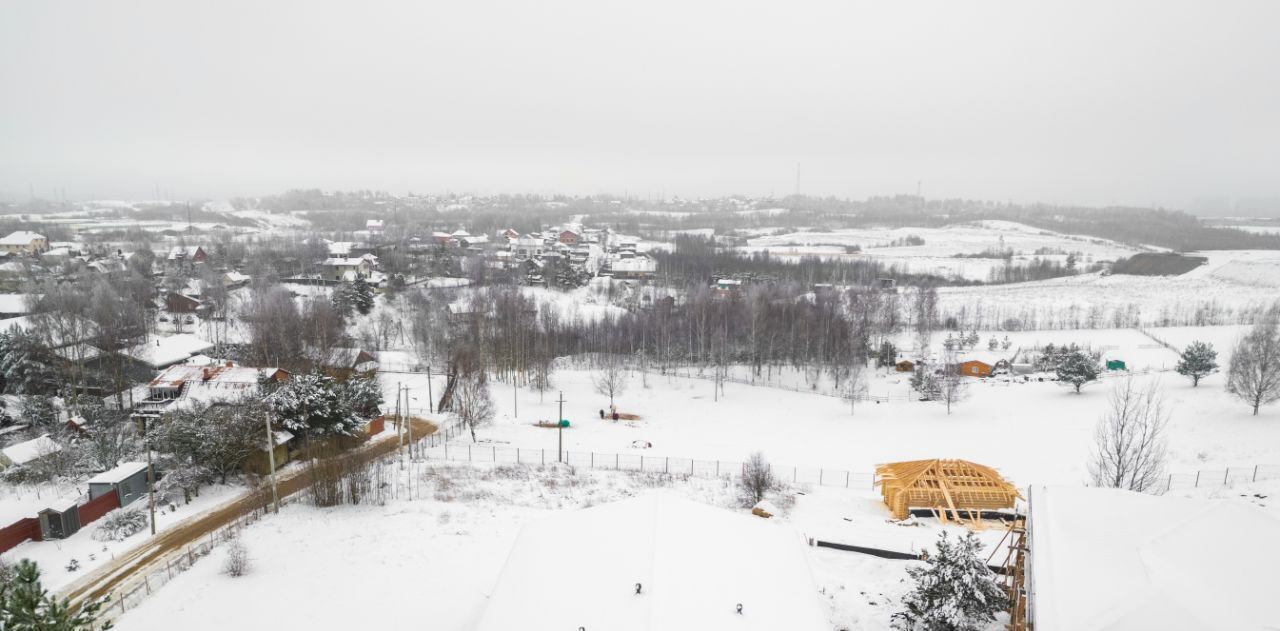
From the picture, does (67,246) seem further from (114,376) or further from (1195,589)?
(1195,589)

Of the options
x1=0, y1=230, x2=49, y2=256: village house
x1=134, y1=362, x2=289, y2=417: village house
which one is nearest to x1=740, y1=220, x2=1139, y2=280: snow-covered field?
x1=134, y1=362, x2=289, y2=417: village house

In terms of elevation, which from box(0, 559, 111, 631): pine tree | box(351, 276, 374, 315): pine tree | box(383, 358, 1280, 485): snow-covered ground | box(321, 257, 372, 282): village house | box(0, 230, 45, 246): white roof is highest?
box(0, 230, 45, 246): white roof

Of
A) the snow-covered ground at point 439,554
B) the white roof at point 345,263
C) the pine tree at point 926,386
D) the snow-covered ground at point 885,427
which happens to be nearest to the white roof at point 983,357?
the snow-covered ground at point 885,427

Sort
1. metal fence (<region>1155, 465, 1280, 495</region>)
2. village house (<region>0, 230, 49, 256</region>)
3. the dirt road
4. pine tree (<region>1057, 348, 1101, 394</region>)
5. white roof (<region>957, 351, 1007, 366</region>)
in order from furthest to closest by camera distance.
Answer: village house (<region>0, 230, 49, 256</region>) → white roof (<region>957, 351, 1007, 366</region>) → pine tree (<region>1057, 348, 1101, 394</region>) → metal fence (<region>1155, 465, 1280, 495</region>) → the dirt road

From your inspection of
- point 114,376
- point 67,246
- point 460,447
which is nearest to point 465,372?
point 460,447

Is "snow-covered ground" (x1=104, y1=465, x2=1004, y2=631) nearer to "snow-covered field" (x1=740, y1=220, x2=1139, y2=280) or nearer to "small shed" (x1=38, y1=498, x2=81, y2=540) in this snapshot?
"small shed" (x1=38, y1=498, x2=81, y2=540)

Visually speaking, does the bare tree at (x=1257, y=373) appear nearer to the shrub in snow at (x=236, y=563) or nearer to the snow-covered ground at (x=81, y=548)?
the shrub in snow at (x=236, y=563)
